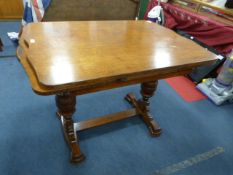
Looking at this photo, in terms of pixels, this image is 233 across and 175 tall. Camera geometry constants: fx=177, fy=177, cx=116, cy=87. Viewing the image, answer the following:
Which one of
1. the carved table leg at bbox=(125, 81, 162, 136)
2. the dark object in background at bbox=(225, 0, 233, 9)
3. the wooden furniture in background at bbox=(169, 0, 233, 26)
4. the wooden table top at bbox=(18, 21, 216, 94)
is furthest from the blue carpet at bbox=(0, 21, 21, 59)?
the dark object in background at bbox=(225, 0, 233, 9)

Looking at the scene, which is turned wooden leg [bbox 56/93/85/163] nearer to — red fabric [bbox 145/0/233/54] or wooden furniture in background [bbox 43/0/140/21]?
wooden furniture in background [bbox 43/0/140/21]

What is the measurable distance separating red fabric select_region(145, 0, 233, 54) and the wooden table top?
1.16 metres

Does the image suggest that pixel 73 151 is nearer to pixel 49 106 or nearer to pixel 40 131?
pixel 40 131

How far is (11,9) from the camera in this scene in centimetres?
353

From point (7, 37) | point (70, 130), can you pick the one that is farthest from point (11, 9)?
point (70, 130)

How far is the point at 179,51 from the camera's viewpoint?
1076 mm

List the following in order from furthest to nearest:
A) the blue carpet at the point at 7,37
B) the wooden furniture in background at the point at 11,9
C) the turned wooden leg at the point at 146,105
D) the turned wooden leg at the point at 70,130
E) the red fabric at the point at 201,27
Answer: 1. the wooden furniture in background at the point at 11,9
2. the blue carpet at the point at 7,37
3. the red fabric at the point at 201,27
4. the turned wooden leg at the point at 146,105
5. the turned wooden leg at the point at 70,130

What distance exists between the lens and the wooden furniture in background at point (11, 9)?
345 cm

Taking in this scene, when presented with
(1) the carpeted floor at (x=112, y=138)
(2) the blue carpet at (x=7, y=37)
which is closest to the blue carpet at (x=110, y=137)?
(1) the carpeted floor at (x=112, y=138)

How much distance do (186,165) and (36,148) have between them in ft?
3.84

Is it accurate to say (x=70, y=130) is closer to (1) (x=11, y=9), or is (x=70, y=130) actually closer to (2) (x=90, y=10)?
(2) (x=90, y=10)

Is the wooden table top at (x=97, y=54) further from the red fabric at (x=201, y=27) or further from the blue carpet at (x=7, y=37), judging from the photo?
the blue carpet at (x=7, y=37)

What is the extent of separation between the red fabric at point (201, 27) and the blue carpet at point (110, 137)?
755mm

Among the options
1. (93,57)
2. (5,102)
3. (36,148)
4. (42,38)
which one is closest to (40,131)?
(36,148)
